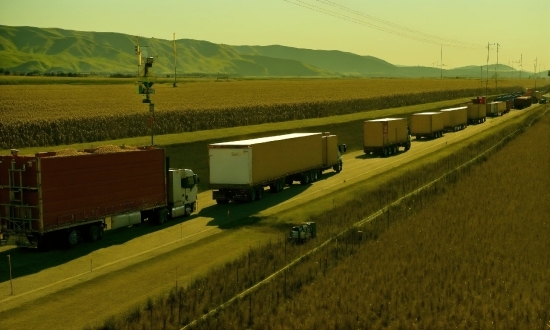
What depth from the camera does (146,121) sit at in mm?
68500

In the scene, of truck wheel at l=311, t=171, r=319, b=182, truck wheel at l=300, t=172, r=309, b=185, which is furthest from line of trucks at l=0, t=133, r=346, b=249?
truck wheel at l=311, t=171, r=319, b=182

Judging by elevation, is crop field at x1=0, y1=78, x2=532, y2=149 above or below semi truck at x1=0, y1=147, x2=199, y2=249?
above

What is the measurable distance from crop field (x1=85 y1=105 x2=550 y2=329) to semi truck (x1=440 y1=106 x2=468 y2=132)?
52.5 meters

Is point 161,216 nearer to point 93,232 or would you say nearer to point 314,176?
point 93,232

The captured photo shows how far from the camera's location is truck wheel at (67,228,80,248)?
2883 centimetres

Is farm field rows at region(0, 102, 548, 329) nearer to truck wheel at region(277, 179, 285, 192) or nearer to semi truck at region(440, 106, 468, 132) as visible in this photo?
truck wheel at region(277, 179, 285, 192)

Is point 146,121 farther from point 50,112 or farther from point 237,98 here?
point 237,98

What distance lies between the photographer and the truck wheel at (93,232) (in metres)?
30.0

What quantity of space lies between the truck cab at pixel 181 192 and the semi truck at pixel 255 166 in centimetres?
264

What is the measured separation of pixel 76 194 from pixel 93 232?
2070 millimetres

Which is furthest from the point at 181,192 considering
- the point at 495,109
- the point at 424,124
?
the point at 495,109

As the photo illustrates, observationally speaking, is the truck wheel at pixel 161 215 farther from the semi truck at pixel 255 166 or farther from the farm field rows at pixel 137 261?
the semi truck at pixel 255 166

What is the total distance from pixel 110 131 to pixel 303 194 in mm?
27056

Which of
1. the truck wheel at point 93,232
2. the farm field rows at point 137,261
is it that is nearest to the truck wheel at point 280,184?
the farm field rows at point 137,261
